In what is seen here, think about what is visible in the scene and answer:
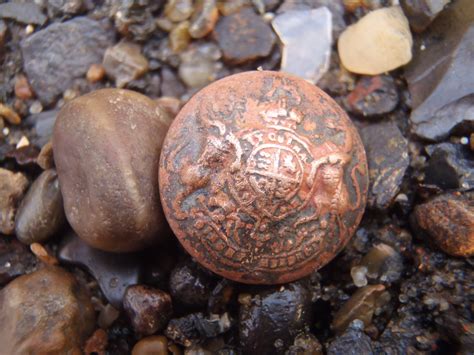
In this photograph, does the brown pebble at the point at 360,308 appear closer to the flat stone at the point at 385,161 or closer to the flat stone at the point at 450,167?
the flat stone at the point at 385,161

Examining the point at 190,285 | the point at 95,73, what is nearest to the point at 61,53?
the point at 95,73

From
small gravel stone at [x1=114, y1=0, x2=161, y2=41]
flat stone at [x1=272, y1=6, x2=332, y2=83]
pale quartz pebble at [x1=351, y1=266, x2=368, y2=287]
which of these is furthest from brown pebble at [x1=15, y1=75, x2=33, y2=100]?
pale quartz pebble at [x1=351, y1=266, x2=368, y2=287]

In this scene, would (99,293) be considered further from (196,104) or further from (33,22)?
(33,22)

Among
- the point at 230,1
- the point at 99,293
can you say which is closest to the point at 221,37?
the point at 230,1

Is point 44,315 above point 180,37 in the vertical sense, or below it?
below

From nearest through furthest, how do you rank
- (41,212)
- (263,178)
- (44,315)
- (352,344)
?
(263,178), (352,344), (44,315), (41,212)

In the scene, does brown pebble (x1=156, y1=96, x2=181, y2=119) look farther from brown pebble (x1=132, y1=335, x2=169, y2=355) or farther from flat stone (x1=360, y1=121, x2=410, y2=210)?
brown pebble (x1=132, y1=335, x2=169, y2=355)

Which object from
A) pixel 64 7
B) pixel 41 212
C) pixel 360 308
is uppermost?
pixel 64 7

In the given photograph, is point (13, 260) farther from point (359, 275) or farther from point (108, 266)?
point (359, 275)
